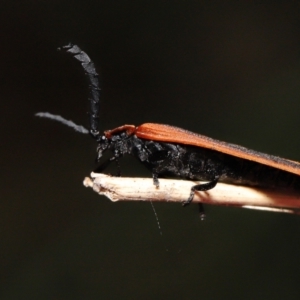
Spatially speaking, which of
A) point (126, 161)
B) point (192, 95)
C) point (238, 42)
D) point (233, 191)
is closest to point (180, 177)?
point (233, 191)

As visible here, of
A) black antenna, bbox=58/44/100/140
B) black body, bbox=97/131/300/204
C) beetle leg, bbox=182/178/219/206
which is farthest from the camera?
black body, bbox=97/131/300/204

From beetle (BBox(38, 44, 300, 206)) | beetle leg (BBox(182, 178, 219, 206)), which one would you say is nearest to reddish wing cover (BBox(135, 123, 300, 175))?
beetle (BBox(38, 44, 300, 206))

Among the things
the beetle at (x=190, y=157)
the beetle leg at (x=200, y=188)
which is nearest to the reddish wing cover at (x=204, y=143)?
the beetle at (x=190, y=157)

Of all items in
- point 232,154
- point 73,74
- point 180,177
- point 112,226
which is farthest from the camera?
point 112,226

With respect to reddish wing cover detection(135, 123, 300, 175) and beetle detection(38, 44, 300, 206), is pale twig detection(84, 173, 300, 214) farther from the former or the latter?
reddish wing cover detection(135, 123, 300, 175)

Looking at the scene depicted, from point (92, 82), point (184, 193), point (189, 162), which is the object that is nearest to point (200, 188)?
point (184, 193)

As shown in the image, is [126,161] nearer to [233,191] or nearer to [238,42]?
[238,42]

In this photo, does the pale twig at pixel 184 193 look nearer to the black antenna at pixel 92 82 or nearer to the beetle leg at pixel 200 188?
the beetle leg at pixel 200 188
